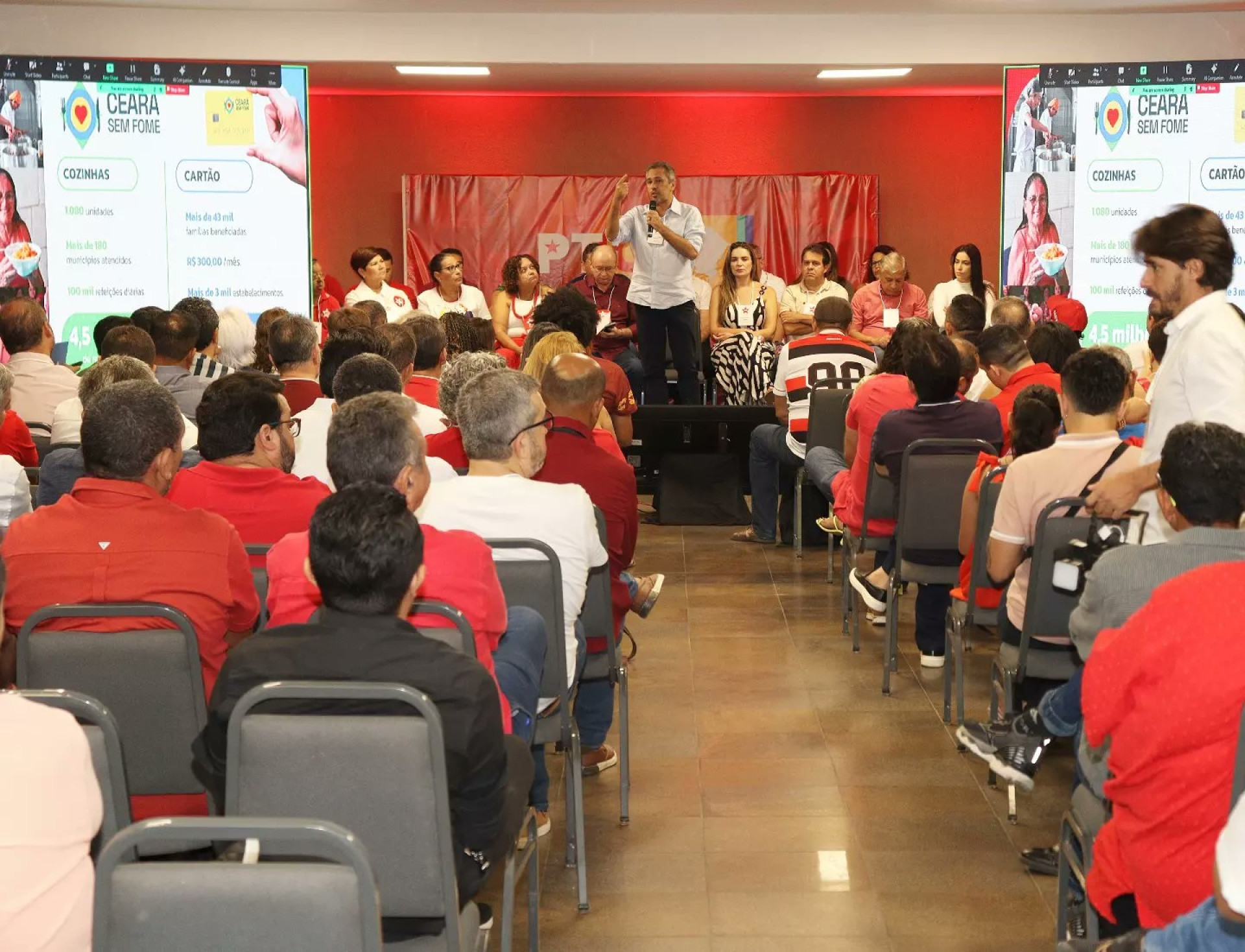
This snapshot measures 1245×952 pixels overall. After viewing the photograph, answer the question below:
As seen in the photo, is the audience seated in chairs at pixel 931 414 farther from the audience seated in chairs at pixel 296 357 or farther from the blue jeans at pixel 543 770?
the audience seated in chairs at pixel 296 357

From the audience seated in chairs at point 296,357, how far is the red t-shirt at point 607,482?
1547mm

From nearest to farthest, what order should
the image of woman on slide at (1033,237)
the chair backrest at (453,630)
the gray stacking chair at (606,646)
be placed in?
the chair backrest at (453,630), the gray stacking chair at (606,646), the image of woman on slide at (1033,237)

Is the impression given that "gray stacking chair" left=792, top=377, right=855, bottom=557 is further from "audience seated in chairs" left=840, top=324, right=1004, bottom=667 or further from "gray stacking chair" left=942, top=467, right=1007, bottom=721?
"gray stacking chair" left=942, top=467, right=1007, bottom=721

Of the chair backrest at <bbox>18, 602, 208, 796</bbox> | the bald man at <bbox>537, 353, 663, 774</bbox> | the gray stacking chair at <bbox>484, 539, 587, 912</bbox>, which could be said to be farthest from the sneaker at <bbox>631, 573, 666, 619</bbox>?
the chair backrest at <bbox>18, 602, 208, 796</bbox>

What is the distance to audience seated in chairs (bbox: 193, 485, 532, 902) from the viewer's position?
2.06 meters

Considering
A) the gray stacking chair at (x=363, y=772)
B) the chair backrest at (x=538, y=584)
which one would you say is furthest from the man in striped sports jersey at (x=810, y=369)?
the gray stacking chair at (x=363, y=772)

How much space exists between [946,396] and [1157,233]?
1845mm

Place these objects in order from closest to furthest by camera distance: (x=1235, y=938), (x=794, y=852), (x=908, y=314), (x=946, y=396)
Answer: (x=1235, y=938) → (x=794, y=852) → (x=946, y=396) → (x=908, y=314)

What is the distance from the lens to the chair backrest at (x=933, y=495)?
4.72 metres

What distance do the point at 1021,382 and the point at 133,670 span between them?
3699 mm

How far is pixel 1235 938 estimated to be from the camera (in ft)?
5.35

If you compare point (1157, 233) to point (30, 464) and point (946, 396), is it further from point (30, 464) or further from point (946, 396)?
point (30, 464)

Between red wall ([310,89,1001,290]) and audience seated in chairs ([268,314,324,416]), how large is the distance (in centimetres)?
706

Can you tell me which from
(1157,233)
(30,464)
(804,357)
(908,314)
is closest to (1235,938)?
(1157,233)
